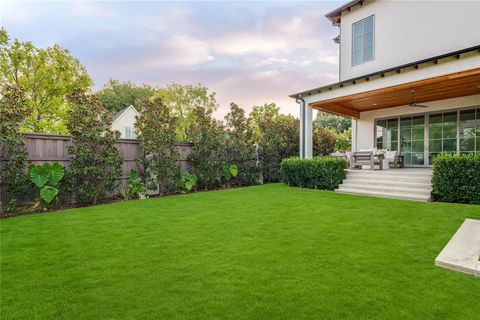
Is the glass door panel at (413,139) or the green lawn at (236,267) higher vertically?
the glass door panel at (413,139)

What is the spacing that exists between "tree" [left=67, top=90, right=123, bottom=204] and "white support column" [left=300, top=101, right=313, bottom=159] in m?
6.55

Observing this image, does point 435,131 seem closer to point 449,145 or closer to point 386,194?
point 449,145

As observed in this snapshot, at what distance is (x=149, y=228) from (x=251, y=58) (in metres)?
11.2

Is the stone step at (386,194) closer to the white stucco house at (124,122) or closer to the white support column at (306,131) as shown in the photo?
the white support column at (306,131)

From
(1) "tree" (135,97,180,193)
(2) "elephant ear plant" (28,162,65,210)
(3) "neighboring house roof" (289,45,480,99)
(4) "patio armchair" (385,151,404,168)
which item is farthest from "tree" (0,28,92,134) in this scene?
(4) "patio armchair" (385,151,404,168)

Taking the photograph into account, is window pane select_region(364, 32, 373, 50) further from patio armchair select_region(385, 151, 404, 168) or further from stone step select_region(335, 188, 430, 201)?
stone step select_region(335, 188, 430, 201)

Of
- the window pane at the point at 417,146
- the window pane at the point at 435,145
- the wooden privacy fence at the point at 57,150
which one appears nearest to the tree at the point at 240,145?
the wooden privacy fence at the point at 57,150

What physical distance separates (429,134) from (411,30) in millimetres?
4163

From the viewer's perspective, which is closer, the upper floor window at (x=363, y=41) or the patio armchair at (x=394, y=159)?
the patio armchair at (x=394, y=159)

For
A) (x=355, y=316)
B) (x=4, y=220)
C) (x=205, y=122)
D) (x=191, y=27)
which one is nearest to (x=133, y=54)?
(x=191, y=27)

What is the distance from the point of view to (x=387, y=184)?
848 centimetres

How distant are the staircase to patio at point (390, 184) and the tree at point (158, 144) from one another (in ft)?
18.4

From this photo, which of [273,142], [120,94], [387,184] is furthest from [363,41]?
[120,94]

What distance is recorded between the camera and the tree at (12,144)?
243 inches
